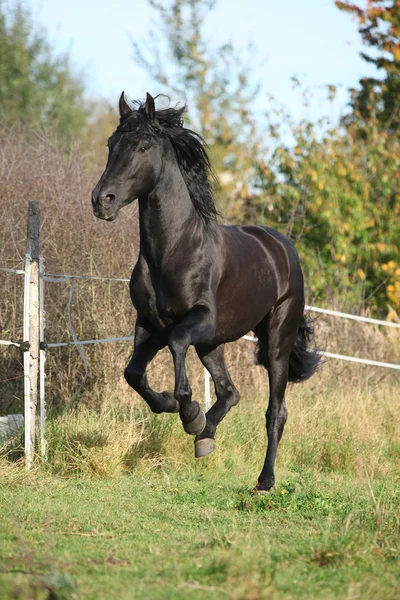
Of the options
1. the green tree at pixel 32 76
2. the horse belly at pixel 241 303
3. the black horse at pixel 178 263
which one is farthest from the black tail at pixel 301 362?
the green tree at pixel 32 76

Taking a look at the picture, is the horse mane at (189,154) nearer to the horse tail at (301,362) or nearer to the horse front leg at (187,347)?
the horse front leg at (187,347)

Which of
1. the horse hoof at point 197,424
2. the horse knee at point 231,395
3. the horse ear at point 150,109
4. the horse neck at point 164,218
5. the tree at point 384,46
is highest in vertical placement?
the tree at point 384,46

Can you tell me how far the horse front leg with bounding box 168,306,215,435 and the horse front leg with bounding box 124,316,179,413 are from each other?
0.75 ft

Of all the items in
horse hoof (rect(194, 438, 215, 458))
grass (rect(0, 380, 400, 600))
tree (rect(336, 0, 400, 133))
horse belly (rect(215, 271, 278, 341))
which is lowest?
grass (rect(0, 380, 400, 600))

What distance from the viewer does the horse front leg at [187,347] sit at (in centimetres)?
582

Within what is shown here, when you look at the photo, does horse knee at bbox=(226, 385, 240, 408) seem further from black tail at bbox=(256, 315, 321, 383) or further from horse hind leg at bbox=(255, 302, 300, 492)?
black tail at bbox=(256, 315, 321, 383)

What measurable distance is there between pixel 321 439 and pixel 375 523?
10.2 ft

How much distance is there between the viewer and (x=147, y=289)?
20.1ft

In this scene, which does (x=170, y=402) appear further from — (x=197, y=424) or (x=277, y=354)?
(x=277, y=354)

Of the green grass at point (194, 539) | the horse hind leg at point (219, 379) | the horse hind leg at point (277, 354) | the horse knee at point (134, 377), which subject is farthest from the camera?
the horse hind leg at point (277, 354)

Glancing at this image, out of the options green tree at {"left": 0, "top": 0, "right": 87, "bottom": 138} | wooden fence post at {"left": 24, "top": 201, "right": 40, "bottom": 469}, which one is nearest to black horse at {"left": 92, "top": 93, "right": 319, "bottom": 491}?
wooden fence post at {"left": 24, "top": 201, "right": 40, "bottom": 469}

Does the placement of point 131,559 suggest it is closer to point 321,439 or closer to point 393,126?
point 321,439

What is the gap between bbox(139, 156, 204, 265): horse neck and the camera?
20.1 feet

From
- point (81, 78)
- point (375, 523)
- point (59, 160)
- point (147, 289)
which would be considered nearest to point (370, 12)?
point (59, 160)
